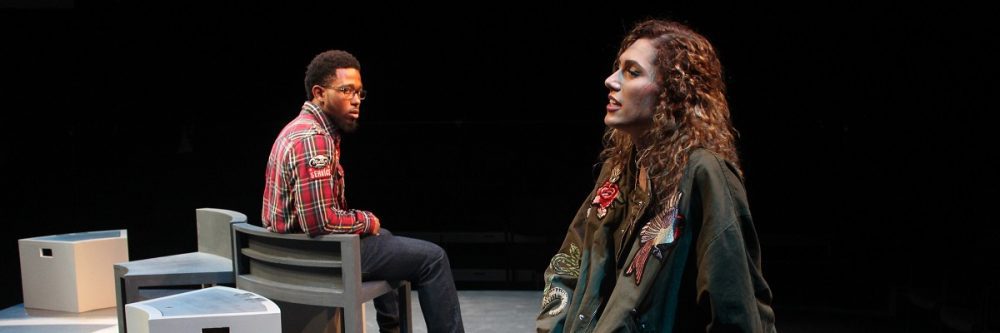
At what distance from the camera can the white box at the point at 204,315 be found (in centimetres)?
210

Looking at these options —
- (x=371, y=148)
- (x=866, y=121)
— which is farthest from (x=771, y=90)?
(x=371, y=148)

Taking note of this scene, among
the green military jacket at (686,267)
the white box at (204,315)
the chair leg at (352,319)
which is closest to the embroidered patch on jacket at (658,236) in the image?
the green military jacket at (686,267)

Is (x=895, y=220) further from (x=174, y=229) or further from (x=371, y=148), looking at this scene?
(x=174, y=229)

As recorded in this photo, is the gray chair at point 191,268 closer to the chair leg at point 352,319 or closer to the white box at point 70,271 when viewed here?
the chair leg at point 352,319

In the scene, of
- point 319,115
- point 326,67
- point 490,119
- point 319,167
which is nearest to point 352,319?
point 319,167

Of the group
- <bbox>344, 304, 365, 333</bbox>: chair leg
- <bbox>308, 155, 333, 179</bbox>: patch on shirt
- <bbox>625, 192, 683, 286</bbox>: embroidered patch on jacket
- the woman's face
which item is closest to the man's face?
<bbox>308, 155, 333, 179</bbox>: patch on shirt

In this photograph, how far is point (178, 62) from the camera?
6164 mm

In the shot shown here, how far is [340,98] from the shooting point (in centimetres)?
285

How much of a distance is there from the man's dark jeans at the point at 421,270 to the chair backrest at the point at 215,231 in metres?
0.60

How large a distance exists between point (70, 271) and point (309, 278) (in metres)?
1.79

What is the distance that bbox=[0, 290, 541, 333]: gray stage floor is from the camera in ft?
11.5

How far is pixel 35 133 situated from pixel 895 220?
221 inches

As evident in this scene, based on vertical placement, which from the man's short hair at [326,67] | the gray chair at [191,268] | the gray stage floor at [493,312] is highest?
the man's short hair at [326,67]

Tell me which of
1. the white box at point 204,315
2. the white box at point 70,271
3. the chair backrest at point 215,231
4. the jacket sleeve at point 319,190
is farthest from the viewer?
the white box at point 70,271
